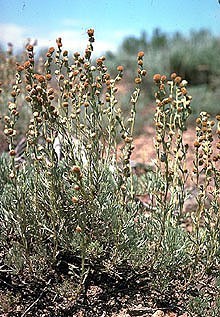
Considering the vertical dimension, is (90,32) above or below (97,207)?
above

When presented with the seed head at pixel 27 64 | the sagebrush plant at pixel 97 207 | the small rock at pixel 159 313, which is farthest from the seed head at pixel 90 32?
the small rock at pixel 159 313

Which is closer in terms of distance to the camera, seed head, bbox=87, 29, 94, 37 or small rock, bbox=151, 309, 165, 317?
seed head, bbox=87, 29, 94, 37

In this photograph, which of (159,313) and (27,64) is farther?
(159,313)

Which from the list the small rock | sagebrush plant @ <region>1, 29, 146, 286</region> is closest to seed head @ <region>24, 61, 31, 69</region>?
sagebrush plant @ <region>1, 29, 146, 286</region>

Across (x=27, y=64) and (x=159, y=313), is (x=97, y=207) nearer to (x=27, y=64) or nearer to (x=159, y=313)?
(x=159, y=313)

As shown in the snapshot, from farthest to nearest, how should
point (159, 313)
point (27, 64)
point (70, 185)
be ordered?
point (70, 185), point (159, 313), point (27, 64)

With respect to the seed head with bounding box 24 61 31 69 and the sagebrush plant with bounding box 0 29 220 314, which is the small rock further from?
the seed head with bounding box 24 61 31 69

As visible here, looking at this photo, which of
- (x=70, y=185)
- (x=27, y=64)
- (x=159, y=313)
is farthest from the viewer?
(x=70, y=185)

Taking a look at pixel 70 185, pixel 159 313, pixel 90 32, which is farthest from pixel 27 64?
pixel 159 313

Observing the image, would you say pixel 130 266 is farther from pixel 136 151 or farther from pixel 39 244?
pixel 136 151

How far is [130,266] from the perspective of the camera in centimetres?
232

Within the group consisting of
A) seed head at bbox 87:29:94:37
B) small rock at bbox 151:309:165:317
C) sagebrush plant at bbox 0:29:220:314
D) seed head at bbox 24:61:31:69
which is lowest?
small rock at bbox 151:309:165:317

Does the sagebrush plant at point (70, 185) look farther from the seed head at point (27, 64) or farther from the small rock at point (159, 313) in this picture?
the small rock at point (159, 313)

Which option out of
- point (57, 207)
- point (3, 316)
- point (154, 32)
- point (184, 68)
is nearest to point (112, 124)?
point (57, 207)
